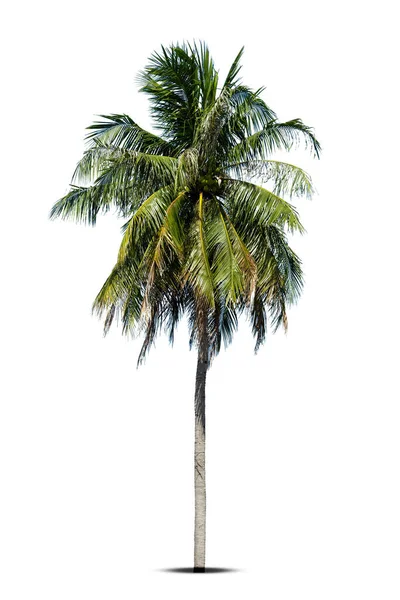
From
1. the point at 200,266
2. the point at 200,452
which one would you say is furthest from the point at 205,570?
the point at 200,266

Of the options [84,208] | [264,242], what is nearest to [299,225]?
[264,242]

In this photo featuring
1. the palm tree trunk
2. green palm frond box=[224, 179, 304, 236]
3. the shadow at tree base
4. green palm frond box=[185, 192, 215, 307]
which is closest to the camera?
green palm frond box=[185, 192, 215, 307]

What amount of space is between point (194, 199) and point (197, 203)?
275 mm

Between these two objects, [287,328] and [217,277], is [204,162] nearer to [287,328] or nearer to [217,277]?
[217,277]

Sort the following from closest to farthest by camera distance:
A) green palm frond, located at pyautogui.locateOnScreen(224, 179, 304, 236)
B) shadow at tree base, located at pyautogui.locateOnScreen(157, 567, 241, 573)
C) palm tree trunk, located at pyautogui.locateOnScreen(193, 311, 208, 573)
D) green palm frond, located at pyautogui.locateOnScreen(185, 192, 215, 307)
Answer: green palm frond, located at pyautogui.locateOnScreen(185, 192, 215, 307) < green palm frond, located at pyautogui.locateOnScreen(224, 179, 304, 236) < palm tree trunk, located at pyautogui.locateOnScreen(193, 311, 208, 573) < shadow at tree base, located at pyautogui.locateOnScreen(157, 567, 241, 573)

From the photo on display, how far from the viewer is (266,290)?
23.3m

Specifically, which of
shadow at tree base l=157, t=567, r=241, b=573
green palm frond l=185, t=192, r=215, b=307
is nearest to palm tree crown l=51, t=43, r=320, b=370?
green palm frond l=185, t=192, r=215, b=307

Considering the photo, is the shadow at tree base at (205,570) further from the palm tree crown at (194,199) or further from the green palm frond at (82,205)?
the green palm frond at (82,205)

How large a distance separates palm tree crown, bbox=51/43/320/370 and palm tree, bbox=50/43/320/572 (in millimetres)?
29

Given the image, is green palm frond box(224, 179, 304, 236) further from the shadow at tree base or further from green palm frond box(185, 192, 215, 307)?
the shadow at tree base

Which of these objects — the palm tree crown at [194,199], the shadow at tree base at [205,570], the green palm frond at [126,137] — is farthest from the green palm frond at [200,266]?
the shadow at tree base at [205,570]

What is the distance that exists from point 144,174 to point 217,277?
3444 mm

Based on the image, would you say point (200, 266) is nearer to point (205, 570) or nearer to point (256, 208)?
point (256, 208)

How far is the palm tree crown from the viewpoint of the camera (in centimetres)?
2230
